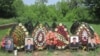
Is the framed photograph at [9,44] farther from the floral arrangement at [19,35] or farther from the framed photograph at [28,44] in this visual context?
the framed photograph at [28,44]

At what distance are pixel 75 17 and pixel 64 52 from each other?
16311mm

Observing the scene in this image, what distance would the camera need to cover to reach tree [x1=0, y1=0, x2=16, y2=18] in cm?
2446

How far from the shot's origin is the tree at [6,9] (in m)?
24.5

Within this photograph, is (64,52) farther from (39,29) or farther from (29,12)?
(29,12)

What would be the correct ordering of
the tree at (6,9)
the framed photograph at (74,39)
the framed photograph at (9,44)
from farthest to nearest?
the tree at (6,9) < the framed photograph at (74,39) < the framed photograph at (9,44)

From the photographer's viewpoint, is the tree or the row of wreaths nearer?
the row of wreaths

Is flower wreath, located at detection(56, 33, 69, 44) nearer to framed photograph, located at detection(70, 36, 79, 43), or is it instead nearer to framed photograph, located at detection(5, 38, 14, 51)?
framed photograph, located at detection(70, 36, 79, 43)

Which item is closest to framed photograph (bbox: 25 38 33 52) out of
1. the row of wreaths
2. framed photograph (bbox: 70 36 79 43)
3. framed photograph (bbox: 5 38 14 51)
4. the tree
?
the row of wreaths

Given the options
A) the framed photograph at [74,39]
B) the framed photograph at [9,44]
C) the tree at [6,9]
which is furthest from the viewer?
the tree at [6,9]

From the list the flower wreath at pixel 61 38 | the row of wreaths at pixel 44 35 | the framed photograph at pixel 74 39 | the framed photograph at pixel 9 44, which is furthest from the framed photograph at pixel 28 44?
the framed photograph at pixel 74 39

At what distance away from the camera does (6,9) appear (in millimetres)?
24828

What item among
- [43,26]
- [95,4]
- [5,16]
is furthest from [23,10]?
[43,26]

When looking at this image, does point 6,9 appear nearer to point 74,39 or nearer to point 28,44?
point 28,44

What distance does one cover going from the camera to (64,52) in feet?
31.7
